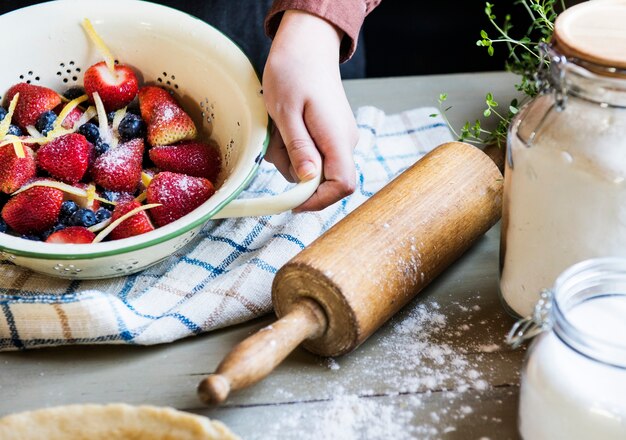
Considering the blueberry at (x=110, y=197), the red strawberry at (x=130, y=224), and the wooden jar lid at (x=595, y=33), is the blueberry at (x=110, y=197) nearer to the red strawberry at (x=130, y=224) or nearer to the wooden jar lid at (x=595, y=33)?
the red strawberry at (x=130, y=224)

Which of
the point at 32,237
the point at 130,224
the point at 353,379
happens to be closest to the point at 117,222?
the point at 130,224

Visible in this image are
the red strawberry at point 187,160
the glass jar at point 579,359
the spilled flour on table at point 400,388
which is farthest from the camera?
the red strawberry at point 187,160

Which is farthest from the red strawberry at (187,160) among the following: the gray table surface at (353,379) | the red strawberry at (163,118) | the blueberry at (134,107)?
the gray table surface at (353,379)

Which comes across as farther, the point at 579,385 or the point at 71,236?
the point at 71,236

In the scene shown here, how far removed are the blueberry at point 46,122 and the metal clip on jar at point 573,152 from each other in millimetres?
589

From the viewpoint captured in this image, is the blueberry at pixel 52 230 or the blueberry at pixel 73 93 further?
the blueberry at pixel 73 93

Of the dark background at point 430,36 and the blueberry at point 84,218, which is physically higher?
the blueberry at point 84,218

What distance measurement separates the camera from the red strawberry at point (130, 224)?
92 centimetres

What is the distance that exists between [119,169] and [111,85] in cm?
16

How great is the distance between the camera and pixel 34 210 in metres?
0.94

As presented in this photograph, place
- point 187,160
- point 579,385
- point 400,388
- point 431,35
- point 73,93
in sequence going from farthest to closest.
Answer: point 431,35 → point 73,93 → point 187,160 → point 400,388 → point 579,385

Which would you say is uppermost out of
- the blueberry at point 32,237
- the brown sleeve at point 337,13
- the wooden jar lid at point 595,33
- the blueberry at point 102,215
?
the wooden jar lid at point 595,33

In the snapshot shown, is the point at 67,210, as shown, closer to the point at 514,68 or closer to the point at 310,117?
the point at 310,117

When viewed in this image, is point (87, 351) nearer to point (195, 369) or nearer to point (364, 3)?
point (195, 369)
